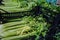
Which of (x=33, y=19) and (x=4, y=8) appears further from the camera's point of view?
(x=33, y=19)

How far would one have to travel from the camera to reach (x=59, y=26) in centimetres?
691

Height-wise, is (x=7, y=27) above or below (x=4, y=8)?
below

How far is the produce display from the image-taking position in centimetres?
616

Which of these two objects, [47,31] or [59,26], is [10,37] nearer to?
[47,31]

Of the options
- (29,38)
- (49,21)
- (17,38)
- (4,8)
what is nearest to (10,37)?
(17,38)

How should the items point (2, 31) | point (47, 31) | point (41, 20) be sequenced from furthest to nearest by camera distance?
point (41, 20) → point (47, 31) → point (2, 31)

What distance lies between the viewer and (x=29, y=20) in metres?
6.80

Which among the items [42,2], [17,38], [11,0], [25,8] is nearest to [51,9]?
[42,2]

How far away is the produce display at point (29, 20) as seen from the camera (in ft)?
20.2

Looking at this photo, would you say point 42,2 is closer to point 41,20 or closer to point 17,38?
point 41,20

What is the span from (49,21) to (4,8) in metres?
1.60

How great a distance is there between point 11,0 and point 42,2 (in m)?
1.10

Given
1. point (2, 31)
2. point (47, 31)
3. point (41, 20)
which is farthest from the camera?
point (41, 20)

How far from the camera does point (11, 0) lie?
7262mm
